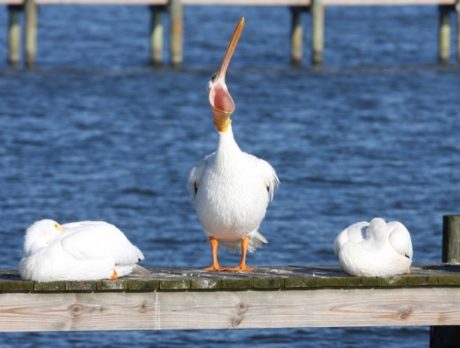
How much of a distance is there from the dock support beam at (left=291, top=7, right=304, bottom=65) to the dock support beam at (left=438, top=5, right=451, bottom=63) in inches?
124

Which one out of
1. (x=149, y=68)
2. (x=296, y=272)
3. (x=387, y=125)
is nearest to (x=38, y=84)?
(x=149, y=68)

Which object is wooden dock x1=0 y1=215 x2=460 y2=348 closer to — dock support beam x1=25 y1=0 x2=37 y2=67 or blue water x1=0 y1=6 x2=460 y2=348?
blue water x1=0 y1=6 x2=460 y2=348

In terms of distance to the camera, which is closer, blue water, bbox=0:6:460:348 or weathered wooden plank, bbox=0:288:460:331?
weathered wooden plank, bbox=0:288:460:331

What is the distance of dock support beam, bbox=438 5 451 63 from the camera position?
114 ft

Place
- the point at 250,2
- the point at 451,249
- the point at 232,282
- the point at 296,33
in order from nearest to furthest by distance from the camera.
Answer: the point at 232,282
the point at 451,249
the point at 250,2
the point at 296,33

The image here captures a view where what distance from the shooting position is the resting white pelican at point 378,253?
860cm

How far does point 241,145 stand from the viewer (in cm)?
2612

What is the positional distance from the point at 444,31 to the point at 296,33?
11.0 feet

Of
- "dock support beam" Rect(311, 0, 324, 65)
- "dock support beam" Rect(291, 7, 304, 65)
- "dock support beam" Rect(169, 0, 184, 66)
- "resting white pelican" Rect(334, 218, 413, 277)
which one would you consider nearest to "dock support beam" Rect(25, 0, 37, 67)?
"dock support beam" Rect(169, 0, 184, 66)

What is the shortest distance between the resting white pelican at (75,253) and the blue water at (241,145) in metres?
4.62

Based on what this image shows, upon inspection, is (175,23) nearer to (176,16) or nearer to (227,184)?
(176,16)

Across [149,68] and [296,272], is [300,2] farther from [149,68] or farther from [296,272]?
[296,272]

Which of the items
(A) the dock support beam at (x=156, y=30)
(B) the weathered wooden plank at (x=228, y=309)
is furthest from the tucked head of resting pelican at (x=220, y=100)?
(A) the dock support beam at (x=156, y=30)

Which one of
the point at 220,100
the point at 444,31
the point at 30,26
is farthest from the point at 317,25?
the point at 220,100
